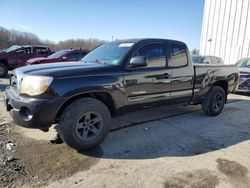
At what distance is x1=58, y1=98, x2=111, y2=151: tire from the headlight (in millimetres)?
487

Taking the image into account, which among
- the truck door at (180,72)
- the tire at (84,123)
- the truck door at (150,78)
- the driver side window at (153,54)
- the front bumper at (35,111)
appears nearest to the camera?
the front bumper at (35,111)

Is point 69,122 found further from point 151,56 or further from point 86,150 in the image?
point 151,56

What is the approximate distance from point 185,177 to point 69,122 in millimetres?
1783

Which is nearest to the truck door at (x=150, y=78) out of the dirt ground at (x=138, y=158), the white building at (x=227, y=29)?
the dirt ground at (x=138, y=158)

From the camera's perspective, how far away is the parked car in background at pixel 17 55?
42.8 feet

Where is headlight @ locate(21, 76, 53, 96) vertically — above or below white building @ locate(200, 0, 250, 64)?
below

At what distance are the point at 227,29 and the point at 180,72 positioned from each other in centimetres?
1418

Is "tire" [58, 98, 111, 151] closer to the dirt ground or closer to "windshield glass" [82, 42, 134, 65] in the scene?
the dirt ground

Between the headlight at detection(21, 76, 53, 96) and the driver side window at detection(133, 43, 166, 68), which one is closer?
the headlight at detection(21, 76, 53, 96)

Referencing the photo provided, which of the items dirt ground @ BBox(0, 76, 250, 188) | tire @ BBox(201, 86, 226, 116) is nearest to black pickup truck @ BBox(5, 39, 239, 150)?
dirt ground @ BBox(0, 76, 250, 188)

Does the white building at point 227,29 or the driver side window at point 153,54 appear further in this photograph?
the white building at point 227,29

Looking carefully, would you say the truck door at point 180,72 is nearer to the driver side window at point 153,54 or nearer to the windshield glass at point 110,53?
the driver side window at point 153,54

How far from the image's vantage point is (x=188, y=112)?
6.74 meters

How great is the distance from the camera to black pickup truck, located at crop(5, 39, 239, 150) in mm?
3566
